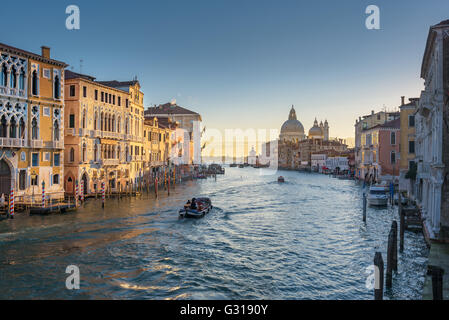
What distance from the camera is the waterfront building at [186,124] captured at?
7438cm

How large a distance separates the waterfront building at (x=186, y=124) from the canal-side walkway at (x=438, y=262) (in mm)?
58000

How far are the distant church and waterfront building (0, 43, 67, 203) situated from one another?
105m

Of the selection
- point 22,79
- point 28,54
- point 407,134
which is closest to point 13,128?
point 22,79

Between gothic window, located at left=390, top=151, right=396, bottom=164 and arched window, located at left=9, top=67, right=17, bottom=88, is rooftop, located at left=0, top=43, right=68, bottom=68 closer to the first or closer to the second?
arched window, located at left=9, top=67, right=17, bottom=88

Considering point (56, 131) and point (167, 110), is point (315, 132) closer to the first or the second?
point (167, 110)

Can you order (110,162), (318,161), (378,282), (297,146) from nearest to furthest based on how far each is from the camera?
(378,282), (110,162), (318,161), (297,146)

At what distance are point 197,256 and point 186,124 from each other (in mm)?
72152

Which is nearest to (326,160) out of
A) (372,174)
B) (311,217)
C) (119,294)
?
(372,174)

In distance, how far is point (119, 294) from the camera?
38.2 ft

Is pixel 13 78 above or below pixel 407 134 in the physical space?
above

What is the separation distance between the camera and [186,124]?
86.5 metres

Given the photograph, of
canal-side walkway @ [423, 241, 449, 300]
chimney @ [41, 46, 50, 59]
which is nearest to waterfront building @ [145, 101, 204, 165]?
chimney @ [41, 46, 50, 59]

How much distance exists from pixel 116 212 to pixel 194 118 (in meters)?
62.2
